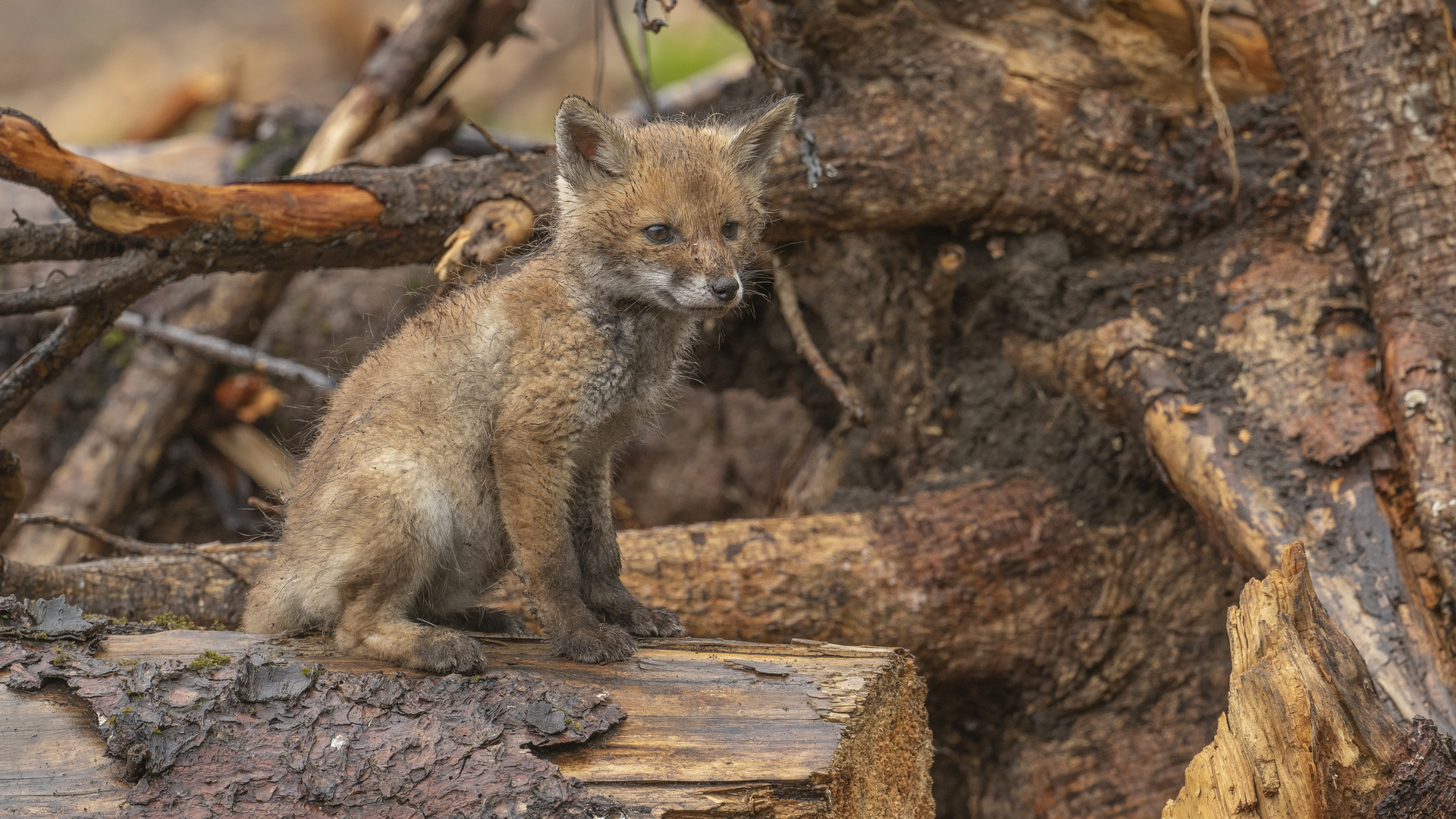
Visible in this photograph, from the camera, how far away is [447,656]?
314 centimetres

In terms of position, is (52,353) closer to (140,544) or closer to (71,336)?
(71,336)

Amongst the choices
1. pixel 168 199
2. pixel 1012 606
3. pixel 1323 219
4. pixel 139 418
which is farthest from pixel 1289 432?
pixel 139 418

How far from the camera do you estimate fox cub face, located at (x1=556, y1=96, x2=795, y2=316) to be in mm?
3426

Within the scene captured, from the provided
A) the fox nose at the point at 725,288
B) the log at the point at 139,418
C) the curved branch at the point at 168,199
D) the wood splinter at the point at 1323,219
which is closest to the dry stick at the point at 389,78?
the log at the point at 139,418

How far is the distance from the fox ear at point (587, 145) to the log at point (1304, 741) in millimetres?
2431

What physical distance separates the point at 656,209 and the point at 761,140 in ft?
1.91

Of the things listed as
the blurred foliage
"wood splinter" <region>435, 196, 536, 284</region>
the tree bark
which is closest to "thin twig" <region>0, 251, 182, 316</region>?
"wood splinter" <region>435, 196, 536, 284</region>

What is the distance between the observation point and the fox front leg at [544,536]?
333 cm

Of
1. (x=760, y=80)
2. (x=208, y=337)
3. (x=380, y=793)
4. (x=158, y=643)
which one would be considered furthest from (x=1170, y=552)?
(x=208, y=337)

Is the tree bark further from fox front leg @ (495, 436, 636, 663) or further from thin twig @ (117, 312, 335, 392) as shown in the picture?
thin twig @ (117, 312, 335, 392)

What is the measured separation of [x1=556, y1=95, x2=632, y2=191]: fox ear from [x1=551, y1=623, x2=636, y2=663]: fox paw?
1514 mm

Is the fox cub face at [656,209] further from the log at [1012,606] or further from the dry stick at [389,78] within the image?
the dry stick at [389,78]

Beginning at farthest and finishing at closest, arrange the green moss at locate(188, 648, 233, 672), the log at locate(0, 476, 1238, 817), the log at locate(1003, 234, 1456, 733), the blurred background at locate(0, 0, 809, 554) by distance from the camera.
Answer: the blurred background at locate(0, 0, 809, 554)
the log at locate(0, 476, 1238, 817)
the log at locate(1003, 234, 1456, 733)
the green moss at locate(188, 648, 233, 672)

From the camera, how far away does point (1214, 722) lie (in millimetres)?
4781
